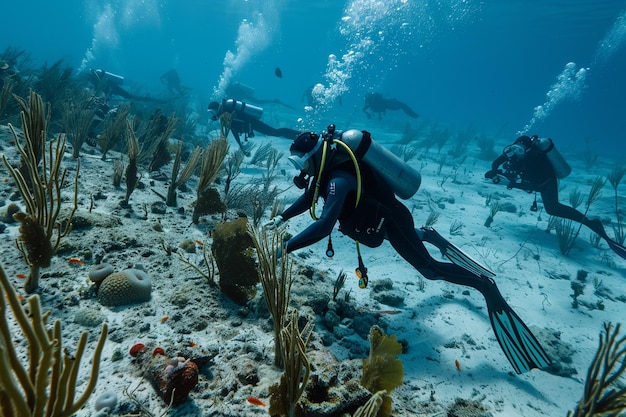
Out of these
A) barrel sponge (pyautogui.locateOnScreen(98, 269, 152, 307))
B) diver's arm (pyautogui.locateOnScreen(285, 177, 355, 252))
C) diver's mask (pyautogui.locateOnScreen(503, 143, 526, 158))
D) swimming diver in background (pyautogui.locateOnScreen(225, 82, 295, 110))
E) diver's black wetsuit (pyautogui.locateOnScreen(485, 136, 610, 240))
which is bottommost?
barrel sponge (pyautogui.locateOnScreen(98, 269, 152, 307))

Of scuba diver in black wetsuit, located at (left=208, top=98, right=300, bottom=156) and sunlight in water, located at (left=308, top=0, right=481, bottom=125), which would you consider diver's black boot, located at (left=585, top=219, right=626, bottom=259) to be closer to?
scuba diver in black wetsuit, located at (left=208, top=98, right=300, bottom=156)

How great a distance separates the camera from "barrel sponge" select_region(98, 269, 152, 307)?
3014 mm

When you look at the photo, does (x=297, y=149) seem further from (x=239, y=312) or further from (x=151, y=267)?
(x=151, y=267)

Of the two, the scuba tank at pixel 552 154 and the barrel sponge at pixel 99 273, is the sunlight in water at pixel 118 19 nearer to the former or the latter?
the scuba tank at pixel 552 154

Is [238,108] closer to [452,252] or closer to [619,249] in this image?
[452,252]

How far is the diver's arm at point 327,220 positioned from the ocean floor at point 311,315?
88cm

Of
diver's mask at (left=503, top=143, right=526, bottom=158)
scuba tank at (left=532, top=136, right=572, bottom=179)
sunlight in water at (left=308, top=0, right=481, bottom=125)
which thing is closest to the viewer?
scuba tank at (left=532, top=136, right=572, bottom=179)

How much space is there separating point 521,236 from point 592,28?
175ft

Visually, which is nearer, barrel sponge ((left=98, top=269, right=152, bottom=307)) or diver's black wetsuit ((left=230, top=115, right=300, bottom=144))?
barrel sponge ((left=98, top=269, right=152, bottom=307))

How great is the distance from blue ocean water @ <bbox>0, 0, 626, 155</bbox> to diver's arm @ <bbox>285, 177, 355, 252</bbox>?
2219cm

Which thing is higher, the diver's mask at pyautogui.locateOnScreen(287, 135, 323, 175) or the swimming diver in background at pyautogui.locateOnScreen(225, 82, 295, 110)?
the swimming diver in background at pyautogui.locateOnScreen(225, 82, 295, 110)

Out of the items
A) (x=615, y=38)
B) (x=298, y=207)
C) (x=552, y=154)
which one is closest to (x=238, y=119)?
(x=298, y=207)

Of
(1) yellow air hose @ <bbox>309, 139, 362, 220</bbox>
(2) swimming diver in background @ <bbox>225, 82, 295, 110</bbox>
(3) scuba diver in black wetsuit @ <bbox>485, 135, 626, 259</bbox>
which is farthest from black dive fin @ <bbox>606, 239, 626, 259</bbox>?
(2) swimming diver in background @ <bbox>225, 82, 295, 110</bbox>

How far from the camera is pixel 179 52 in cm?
13862
